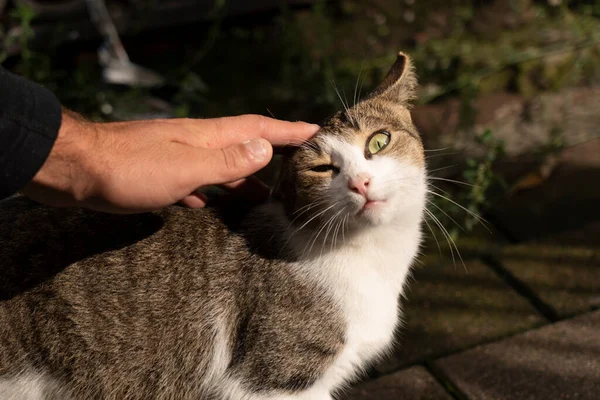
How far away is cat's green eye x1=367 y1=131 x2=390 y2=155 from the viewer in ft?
9.50

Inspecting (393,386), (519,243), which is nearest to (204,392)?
(393,386)

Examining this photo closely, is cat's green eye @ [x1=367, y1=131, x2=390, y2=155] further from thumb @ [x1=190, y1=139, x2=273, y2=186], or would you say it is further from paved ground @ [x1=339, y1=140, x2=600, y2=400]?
paved ground @ [x1=339, y1=140, x2=600, y2=400]

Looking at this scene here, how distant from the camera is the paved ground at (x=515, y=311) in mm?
3268

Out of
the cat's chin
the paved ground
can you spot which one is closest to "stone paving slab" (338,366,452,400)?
the paved ground

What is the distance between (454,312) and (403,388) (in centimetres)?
59

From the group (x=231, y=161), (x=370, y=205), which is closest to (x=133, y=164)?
(x=231, y=161)

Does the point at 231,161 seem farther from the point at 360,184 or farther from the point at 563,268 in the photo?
the point at 563,268

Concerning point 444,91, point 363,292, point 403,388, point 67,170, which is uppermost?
point 444,91

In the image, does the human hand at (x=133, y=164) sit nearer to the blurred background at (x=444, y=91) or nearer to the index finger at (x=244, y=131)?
the index finger at (x=244, y=131)

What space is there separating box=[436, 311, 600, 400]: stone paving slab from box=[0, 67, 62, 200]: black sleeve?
1996 mm

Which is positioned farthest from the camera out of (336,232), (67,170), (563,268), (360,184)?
(563,268)

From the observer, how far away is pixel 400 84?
10.6 feet

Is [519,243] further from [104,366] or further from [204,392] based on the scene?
[104,366]

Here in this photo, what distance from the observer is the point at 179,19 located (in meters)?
5.92
